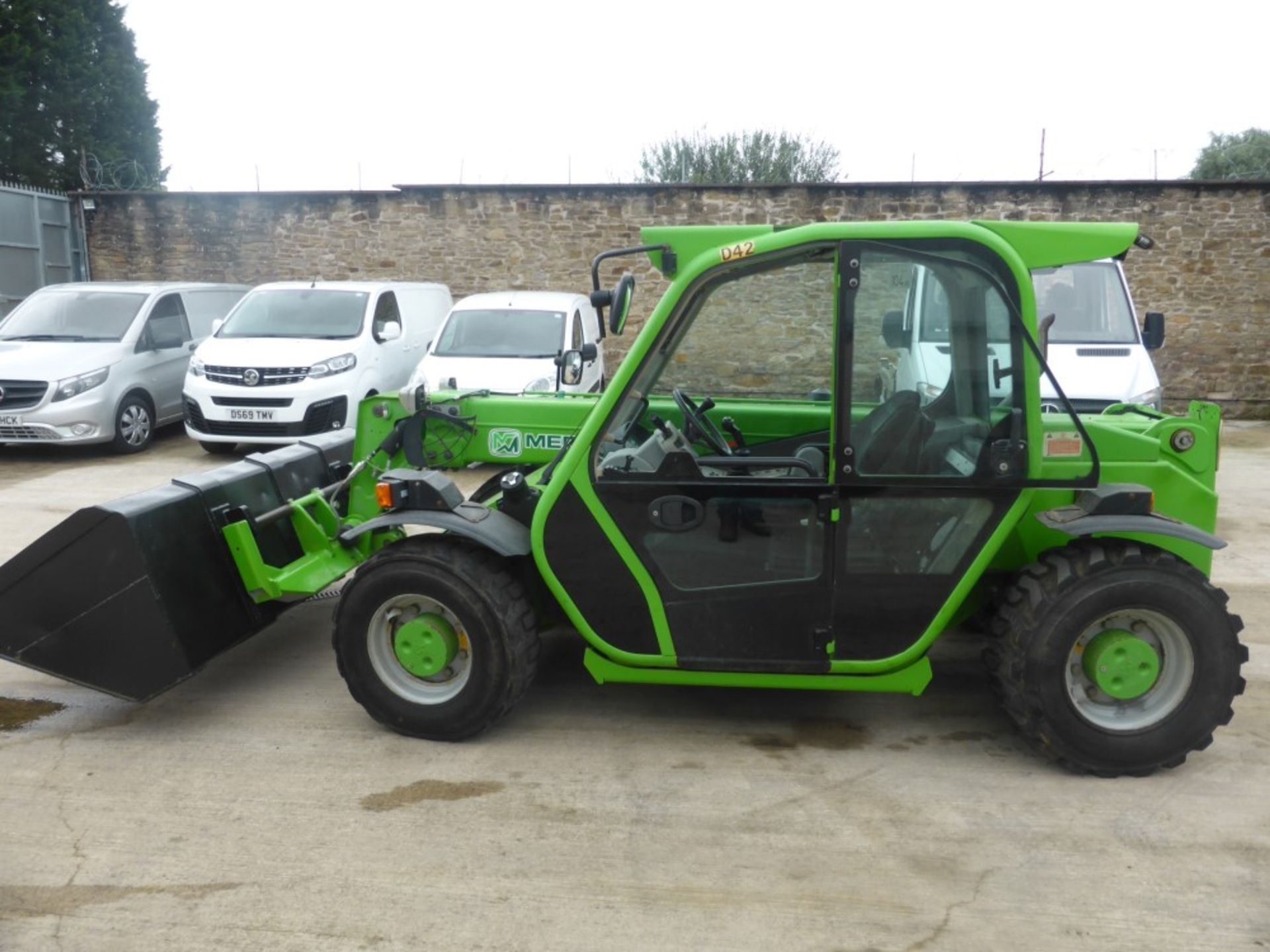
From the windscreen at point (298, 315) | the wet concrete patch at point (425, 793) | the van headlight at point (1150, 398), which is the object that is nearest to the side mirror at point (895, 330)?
the wet concrete patch at point (425, 793)

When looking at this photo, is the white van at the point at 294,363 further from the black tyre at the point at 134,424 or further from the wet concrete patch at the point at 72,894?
the wet concrete patch at the point at 72,894

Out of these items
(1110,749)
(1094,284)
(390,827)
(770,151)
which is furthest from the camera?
(770,151)

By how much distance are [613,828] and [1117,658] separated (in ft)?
6.24

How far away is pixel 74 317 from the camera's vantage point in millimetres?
12516

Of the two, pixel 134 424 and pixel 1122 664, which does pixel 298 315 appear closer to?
pixel 134 424

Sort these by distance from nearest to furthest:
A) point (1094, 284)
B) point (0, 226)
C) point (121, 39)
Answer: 1. point (1094, 284)
2. point (0, 226)
3. point (121, 39)

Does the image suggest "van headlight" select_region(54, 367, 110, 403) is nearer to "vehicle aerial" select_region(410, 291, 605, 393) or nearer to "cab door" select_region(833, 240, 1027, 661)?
"vehicle aerial" select_region(410, 291, 605, 393)

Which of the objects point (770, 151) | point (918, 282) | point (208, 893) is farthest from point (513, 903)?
point (770, 151)

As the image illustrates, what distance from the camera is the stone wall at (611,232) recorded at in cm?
1563

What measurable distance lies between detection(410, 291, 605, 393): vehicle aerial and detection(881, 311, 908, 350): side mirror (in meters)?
6.92

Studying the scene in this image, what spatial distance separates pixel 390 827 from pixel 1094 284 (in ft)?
27.6

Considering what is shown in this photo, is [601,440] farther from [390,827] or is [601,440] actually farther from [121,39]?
[121,39]

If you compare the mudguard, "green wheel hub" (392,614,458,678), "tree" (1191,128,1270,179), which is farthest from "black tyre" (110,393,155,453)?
"tree" (1191,128,1270,179)

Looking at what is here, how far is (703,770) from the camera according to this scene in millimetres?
4145
